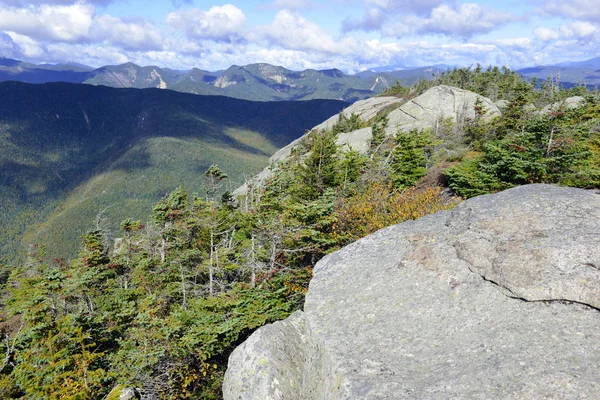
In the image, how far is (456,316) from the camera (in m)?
7.22

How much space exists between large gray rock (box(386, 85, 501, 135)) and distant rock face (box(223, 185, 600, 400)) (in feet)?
148

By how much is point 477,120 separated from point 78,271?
157 ft

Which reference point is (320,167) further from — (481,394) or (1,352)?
(1,352)

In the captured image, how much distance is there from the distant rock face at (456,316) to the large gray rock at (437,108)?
45240mm

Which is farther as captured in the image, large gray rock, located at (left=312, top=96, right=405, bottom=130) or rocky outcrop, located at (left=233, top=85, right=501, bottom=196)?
large gray rock, located at (left=312, top=96, right=405, bottom=130)

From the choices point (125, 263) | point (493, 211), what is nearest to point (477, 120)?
point (493, 211)

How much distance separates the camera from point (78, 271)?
30109mm

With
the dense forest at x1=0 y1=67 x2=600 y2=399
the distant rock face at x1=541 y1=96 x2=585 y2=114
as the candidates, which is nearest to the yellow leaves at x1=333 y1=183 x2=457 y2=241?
the dense forest at x1=0 y1=67 x2=600 y2=399

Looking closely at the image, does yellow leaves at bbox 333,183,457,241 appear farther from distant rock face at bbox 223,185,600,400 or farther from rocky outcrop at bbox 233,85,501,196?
rocky outcrop at bbox 233,85,501,196

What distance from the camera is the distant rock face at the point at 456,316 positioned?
5.71m

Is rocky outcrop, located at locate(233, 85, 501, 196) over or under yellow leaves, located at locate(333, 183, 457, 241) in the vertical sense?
over

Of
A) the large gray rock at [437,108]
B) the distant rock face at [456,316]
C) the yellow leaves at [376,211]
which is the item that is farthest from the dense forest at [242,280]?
the large gray rock at [437,108]

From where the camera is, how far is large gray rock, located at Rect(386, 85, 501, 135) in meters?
53.0

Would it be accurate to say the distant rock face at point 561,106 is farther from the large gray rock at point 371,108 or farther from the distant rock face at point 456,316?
the large gray rock at point 371,108
